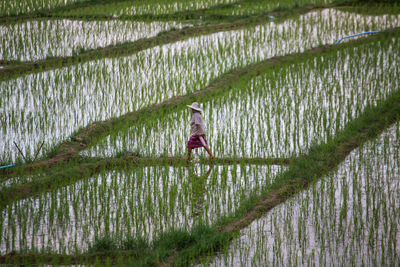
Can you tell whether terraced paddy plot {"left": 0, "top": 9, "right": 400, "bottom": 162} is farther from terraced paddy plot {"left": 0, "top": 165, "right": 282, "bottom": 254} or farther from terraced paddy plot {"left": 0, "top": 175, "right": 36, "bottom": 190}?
terraced paddy plot {"left": 0, "top": 165, "right": 282, "bottom": 254}

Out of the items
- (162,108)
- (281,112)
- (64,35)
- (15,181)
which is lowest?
(15,181)

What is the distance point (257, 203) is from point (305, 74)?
408 centimetres

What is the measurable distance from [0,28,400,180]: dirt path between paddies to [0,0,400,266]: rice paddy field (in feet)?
0.09

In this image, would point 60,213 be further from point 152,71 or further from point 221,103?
point 152,71

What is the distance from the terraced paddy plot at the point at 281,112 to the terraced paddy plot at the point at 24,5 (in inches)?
247

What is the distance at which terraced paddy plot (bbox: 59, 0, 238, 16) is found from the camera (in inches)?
476

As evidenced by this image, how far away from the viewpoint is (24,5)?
12.0 meters

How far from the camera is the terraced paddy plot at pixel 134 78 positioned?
20.9ft

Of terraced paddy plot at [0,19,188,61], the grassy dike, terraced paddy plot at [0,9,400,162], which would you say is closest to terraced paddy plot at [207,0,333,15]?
terraced paddy plot at [0,9,400,162]

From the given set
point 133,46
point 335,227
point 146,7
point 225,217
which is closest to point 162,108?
point 225,217

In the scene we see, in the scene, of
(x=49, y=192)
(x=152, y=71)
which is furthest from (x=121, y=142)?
(x=152, y=71)

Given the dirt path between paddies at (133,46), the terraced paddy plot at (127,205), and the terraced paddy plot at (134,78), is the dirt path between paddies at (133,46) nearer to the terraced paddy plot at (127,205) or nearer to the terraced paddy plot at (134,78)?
the terraced paddy plot at (134,78)

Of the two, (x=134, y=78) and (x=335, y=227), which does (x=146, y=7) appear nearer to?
(x=134, y=78)

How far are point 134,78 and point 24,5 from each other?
5.34 metres
